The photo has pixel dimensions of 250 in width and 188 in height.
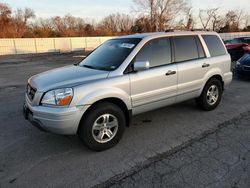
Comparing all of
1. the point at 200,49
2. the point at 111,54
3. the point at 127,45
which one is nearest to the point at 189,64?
the point at 200,49

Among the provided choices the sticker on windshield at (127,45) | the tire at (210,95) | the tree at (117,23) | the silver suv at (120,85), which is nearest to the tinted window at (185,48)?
the silver suv at (120,85)

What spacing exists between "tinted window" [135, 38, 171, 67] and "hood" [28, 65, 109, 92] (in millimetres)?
786

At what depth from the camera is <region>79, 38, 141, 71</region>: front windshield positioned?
163 inches

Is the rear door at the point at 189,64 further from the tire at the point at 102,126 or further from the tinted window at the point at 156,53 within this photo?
the tire at the point at 102,126

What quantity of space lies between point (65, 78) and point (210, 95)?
3.31m

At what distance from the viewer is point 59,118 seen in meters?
3.37

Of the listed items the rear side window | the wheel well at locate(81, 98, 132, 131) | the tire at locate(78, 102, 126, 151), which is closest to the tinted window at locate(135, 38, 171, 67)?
the wheel well at locate(81, 98, 132, 131)

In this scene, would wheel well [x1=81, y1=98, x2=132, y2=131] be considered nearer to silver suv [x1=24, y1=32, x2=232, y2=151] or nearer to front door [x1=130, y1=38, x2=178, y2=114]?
silver suv [x1=24, y1=32, x2=232, y2=151]

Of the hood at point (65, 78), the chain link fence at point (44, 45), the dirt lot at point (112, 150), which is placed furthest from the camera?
the chain link fence at point (44, 45)

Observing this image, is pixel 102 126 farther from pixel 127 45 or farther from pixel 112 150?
pixel 127 45

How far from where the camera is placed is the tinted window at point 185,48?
4695mm

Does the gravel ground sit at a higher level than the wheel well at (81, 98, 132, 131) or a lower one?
lower

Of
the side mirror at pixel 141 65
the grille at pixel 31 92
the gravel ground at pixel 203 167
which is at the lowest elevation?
the gravel ground at pixel 203 167

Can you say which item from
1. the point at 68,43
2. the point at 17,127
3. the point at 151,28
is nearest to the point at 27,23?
the point at 68,43
